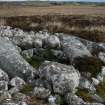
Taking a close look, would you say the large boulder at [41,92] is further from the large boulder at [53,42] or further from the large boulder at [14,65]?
the large boulder at [53,42]

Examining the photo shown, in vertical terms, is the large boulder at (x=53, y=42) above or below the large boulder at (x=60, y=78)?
above

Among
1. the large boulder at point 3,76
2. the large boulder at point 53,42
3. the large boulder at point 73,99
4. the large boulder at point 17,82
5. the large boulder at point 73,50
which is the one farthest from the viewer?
the large boulder at point 53,42

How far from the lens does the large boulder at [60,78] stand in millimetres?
13945

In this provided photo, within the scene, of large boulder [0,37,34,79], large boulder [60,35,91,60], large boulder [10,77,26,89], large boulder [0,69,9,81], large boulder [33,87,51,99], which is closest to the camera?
large boulder [33,87,51,99]

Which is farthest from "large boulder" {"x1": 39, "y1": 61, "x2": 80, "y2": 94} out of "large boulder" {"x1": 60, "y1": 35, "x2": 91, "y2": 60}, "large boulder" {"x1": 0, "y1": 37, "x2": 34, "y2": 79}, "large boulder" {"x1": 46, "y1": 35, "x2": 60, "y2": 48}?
"large boulder" {"x1": 46, "y1": 35, "x2": 60, "y2": 48}

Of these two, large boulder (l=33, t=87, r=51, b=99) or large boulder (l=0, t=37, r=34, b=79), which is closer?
large boulder (l=33, t=87, r=51, b=99)

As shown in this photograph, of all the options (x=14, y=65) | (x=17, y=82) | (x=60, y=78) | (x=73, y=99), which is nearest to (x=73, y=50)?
(x=14, y=65)

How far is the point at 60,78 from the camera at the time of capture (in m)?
14.0

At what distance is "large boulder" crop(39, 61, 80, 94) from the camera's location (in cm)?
1395

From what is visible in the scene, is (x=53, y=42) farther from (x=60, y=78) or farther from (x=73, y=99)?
(x=73, y=99)

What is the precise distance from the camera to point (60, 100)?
13.6 meters

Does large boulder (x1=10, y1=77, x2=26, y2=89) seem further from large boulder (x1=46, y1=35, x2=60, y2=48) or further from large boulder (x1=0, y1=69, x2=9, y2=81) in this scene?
large boulder (x1=46, y1=35, x2=60, y2=48)

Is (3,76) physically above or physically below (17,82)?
above

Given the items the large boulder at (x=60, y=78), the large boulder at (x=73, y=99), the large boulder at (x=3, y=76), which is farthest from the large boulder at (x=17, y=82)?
the large boulder at (x=73, y=99)
